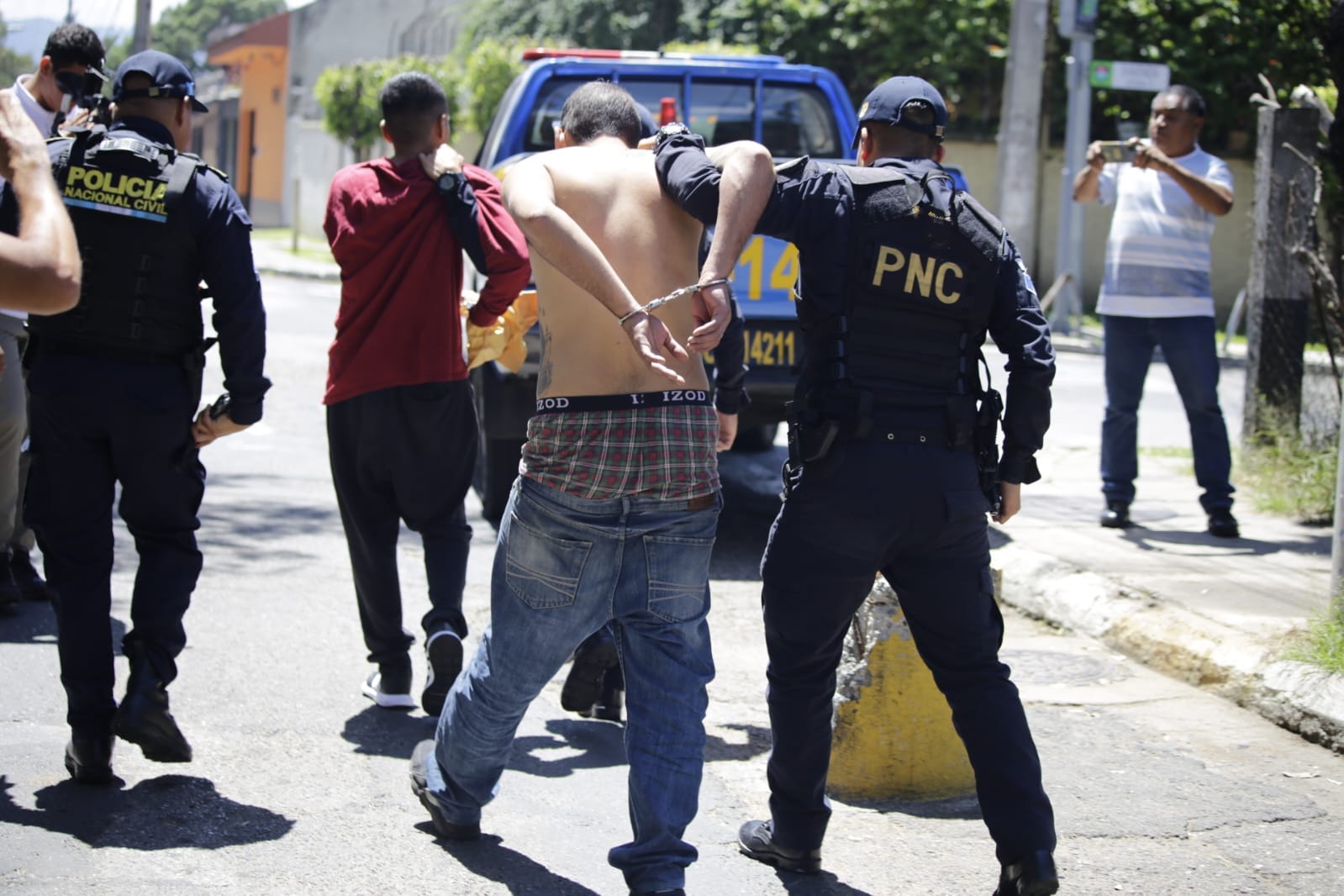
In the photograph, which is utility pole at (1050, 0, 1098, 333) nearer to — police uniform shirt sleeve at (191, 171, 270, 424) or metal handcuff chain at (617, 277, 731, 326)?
police uniform shirt sleeve at (191, 171, 270, 424)

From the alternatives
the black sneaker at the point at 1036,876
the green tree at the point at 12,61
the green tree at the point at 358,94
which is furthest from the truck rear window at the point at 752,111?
the green tree at the point at 12,61

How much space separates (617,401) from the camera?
3230 mm

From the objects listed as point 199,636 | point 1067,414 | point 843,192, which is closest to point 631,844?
point 843,192

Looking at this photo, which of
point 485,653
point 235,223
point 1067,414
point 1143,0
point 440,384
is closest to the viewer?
point 485,653

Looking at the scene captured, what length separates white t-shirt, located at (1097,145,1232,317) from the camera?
22.5 ft

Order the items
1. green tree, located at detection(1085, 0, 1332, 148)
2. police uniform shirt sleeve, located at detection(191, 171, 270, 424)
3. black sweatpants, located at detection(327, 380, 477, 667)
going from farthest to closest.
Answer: green tree, located at detection(1085, 0, 1332, 148)
black sweatpants, located at detection(327, 380, 477, 667)
police uniform shirt sleeve, located at detection(191, 171, 270, 424)

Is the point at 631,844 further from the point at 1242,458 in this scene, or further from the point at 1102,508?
the point at 1242,458

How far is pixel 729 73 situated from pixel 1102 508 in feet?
9.85

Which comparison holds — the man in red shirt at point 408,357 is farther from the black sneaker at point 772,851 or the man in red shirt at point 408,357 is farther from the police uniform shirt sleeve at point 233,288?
the black sneaker at point 772,851

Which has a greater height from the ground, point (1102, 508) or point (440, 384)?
point (440, 384)

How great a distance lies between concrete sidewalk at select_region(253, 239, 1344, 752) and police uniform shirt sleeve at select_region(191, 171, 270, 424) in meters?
2.06

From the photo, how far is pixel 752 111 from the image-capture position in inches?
316

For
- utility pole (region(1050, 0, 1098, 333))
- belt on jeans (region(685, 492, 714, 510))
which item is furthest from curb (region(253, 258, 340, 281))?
belt on jeans (region(685, 492, 714, 510))

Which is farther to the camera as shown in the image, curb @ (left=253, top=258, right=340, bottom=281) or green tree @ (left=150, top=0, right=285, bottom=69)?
green tree @ (left=150, top=0, right=285, bottom=69)
